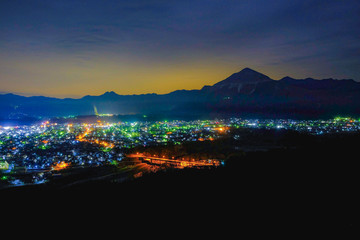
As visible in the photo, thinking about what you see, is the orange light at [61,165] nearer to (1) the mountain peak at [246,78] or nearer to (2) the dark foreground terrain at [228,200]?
(2) the dark foreground terrain at [228,200]

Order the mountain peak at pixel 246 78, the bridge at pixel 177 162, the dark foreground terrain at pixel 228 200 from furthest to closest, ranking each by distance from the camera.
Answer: the mountain peak at pixel 246 78, the bridge at pixel 177 162, the dark foreground terrain at pixel 228 200

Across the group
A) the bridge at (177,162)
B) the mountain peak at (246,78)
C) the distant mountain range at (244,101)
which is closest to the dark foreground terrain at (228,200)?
the bridge at (177,162)

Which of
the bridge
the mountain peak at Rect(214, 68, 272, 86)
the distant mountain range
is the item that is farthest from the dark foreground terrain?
the mountain peak at Rect(214, 68, 272, 86)

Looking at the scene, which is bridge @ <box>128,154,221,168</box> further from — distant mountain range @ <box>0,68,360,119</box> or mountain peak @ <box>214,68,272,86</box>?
mountain peak @ <box>214,68,272,86</box>

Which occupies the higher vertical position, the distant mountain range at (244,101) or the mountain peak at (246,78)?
the mountain peak at (246,78)

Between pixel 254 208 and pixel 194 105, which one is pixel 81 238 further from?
pixel 194 105

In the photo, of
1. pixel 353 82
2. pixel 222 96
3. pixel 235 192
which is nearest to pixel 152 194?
pixel 235 192

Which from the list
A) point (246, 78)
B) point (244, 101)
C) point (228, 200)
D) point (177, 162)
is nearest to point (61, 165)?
point (177, 162)

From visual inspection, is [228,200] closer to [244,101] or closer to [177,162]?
[177,162]
